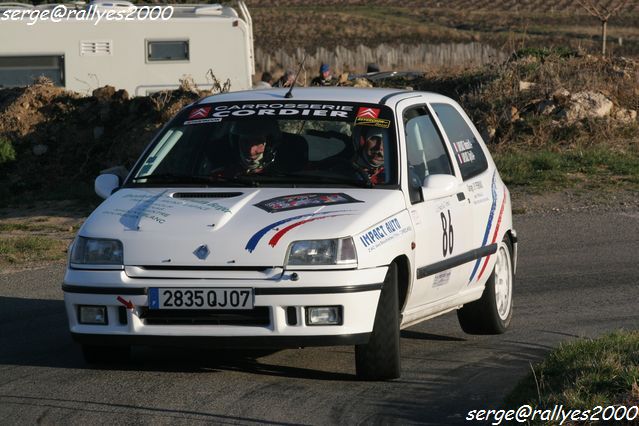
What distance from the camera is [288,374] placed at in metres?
7.17

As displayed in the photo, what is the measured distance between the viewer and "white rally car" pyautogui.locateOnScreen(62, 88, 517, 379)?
6621 millimetres

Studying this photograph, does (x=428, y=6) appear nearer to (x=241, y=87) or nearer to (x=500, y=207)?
(x=241, y=87)

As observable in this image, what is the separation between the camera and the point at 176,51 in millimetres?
21625

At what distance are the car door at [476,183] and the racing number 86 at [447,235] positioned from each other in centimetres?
23

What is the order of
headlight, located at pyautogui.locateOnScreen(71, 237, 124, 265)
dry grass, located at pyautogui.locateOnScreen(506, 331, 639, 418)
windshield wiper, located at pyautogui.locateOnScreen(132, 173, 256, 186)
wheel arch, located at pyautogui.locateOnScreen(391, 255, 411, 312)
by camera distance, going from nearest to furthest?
dry grass, located at pyautogui.locateOnScreen(506, 331, 639, 418)
headlight, located at pyautogui.locateOnScreen(71, 237, 124, 265)
wheel arch, located at pyautogui.locateOnScreen(391, 255, 411, 312)
windshield wiper, located at pyautogui.locateOnScreen(132, 173, 256, 186)

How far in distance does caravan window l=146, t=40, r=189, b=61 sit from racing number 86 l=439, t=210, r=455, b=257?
47.0 feet

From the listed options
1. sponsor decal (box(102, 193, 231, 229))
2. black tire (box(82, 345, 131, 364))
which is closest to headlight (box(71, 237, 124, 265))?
sponsor decal (box(102, 193, 231, 229))

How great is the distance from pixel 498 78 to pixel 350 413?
13829 millimetres

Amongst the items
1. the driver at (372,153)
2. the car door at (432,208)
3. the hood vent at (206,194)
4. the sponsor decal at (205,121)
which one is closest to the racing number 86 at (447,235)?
the car door at (432,208)

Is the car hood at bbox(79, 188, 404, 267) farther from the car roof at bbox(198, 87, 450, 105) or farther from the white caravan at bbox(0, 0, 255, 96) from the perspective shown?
the white caravan at bbox(0, 0, 255, 96)

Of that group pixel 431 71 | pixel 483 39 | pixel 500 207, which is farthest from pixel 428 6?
pixel 500 207

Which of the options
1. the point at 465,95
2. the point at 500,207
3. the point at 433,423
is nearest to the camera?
the point at 433,423

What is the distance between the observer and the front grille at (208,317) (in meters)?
6.62

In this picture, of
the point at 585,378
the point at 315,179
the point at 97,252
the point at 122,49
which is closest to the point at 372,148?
the point at 315,179
